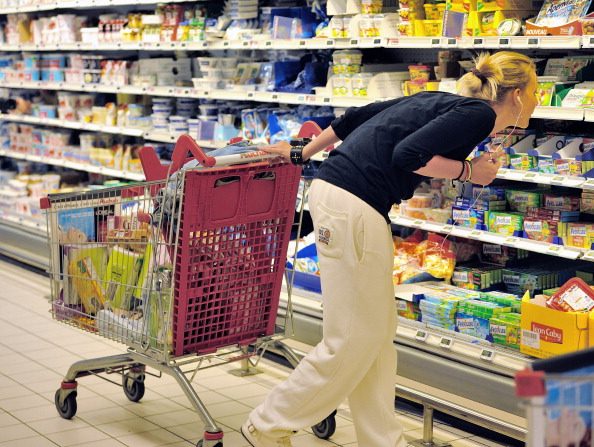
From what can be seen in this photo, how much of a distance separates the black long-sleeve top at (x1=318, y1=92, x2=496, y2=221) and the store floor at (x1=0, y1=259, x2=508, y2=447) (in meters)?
1.24

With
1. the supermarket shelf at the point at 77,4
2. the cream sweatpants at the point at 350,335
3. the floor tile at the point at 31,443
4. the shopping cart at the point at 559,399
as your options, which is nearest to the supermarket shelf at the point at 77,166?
the supermarket shelf at the point at 77,4

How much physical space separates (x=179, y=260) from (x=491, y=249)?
5.66 feet

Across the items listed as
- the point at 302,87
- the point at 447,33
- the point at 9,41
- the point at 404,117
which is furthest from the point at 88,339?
the point at 9,41

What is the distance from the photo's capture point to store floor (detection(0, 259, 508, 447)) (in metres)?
4.05

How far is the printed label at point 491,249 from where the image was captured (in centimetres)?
467

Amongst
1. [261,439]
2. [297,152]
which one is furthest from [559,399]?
[297,152]

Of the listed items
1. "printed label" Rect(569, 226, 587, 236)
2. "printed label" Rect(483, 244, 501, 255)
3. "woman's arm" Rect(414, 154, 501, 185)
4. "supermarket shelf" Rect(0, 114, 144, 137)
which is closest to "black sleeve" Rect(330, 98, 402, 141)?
"woman's arm" Rect(414, 154, 501, 185)

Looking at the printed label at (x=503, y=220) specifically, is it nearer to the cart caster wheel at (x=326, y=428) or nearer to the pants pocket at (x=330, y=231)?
the cart caster wheel at (x=326, y=428)

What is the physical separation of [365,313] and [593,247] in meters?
1.24

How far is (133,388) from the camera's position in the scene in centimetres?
448

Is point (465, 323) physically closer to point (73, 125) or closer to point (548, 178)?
point (548, 178)

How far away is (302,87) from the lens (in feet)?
18.1

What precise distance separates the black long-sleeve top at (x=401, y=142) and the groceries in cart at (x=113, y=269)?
0.79 meters

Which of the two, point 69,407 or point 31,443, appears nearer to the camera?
point 31,443
